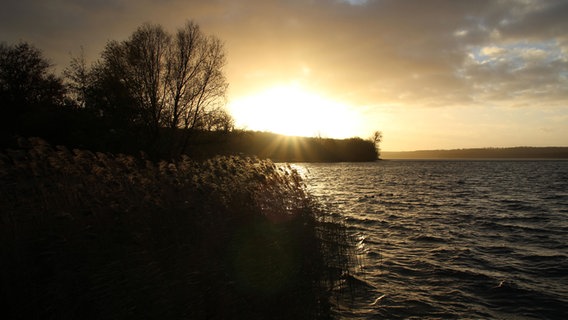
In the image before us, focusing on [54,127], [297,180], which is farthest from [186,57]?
[297,180]

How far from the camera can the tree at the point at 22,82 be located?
3544 cm

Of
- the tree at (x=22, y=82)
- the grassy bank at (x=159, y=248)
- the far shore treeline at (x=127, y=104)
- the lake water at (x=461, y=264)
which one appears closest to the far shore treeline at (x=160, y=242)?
the grassy bank at (x=159, y=248)

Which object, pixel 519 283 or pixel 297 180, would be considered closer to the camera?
pixel 519 283

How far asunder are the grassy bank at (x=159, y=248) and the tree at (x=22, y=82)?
32.2 metres

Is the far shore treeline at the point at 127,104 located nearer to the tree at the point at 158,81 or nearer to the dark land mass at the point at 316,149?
the tree at the point at 158,81

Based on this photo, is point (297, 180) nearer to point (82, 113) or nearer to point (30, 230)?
point (30, 230)

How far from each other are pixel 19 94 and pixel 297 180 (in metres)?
39.8

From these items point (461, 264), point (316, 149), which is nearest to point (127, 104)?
point (461, 264)

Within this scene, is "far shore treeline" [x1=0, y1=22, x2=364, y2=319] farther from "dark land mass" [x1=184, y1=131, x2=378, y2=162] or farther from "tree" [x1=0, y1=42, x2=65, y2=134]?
"dark land mass" [x1=184, y1=131, x2=378, y2=162]

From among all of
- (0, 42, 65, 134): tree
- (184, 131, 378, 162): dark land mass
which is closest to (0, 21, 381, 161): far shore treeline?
(0, 42, 65, 134): tree

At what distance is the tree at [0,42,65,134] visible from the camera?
116 ft

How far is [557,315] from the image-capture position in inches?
321

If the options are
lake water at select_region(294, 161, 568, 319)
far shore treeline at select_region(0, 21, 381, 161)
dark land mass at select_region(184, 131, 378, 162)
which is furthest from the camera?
dark land mass at select_region(184, 131, 378, 162)

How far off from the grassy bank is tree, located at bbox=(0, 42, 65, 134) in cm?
3223
